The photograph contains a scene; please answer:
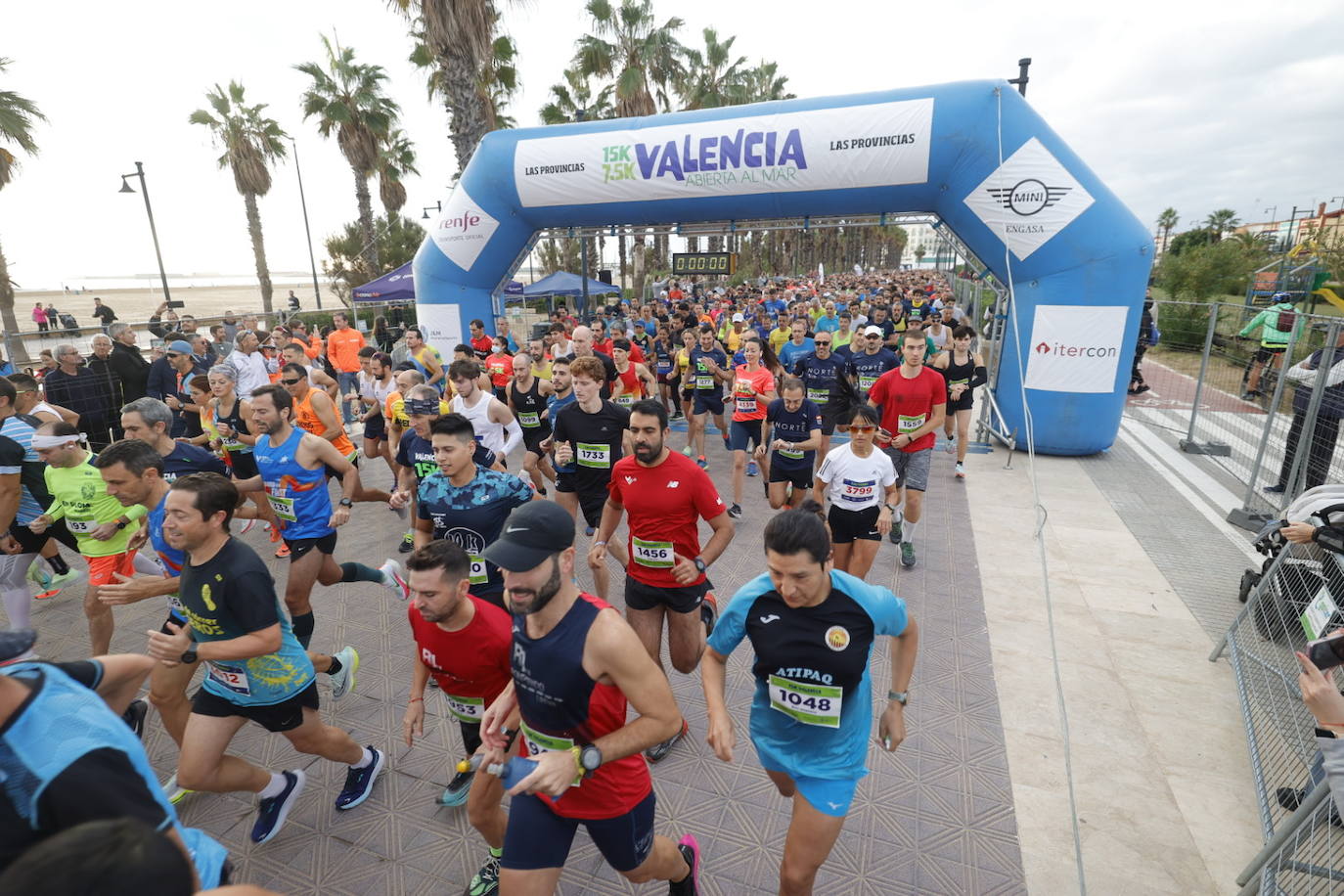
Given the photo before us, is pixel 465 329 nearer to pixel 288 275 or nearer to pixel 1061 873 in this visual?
pixel 1061 873

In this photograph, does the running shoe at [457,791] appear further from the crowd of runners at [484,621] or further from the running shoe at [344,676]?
the running shoe at [344,676]

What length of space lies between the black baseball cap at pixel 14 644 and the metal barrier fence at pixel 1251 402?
27.8 feet

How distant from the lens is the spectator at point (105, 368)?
352 inches

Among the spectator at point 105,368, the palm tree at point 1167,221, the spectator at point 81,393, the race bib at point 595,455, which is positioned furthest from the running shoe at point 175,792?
the palm tree at point 1167,221

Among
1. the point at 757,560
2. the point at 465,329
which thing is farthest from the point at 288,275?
the point at 757,560

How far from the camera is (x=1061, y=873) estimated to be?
3.00 m

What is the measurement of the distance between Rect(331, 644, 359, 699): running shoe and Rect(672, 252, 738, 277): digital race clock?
38.0 feet

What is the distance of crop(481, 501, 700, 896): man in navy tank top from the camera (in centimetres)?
212

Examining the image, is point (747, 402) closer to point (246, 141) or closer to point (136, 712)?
point (136, 712)

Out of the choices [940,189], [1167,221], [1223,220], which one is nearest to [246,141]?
[940,189]

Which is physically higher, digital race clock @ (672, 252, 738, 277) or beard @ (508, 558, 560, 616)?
digital race clock @ (672, 252, 738, 277)

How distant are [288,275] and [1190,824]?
16380 cm

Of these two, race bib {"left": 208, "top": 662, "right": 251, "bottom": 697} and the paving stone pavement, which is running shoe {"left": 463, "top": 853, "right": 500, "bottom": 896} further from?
race bib {"left": 208, "top": 662, "right": 251, "bottom": 697}

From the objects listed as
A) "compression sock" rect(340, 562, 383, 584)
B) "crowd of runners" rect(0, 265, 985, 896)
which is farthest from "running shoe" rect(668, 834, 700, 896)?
"compression sock" rect(340, 562, 383, 584)
